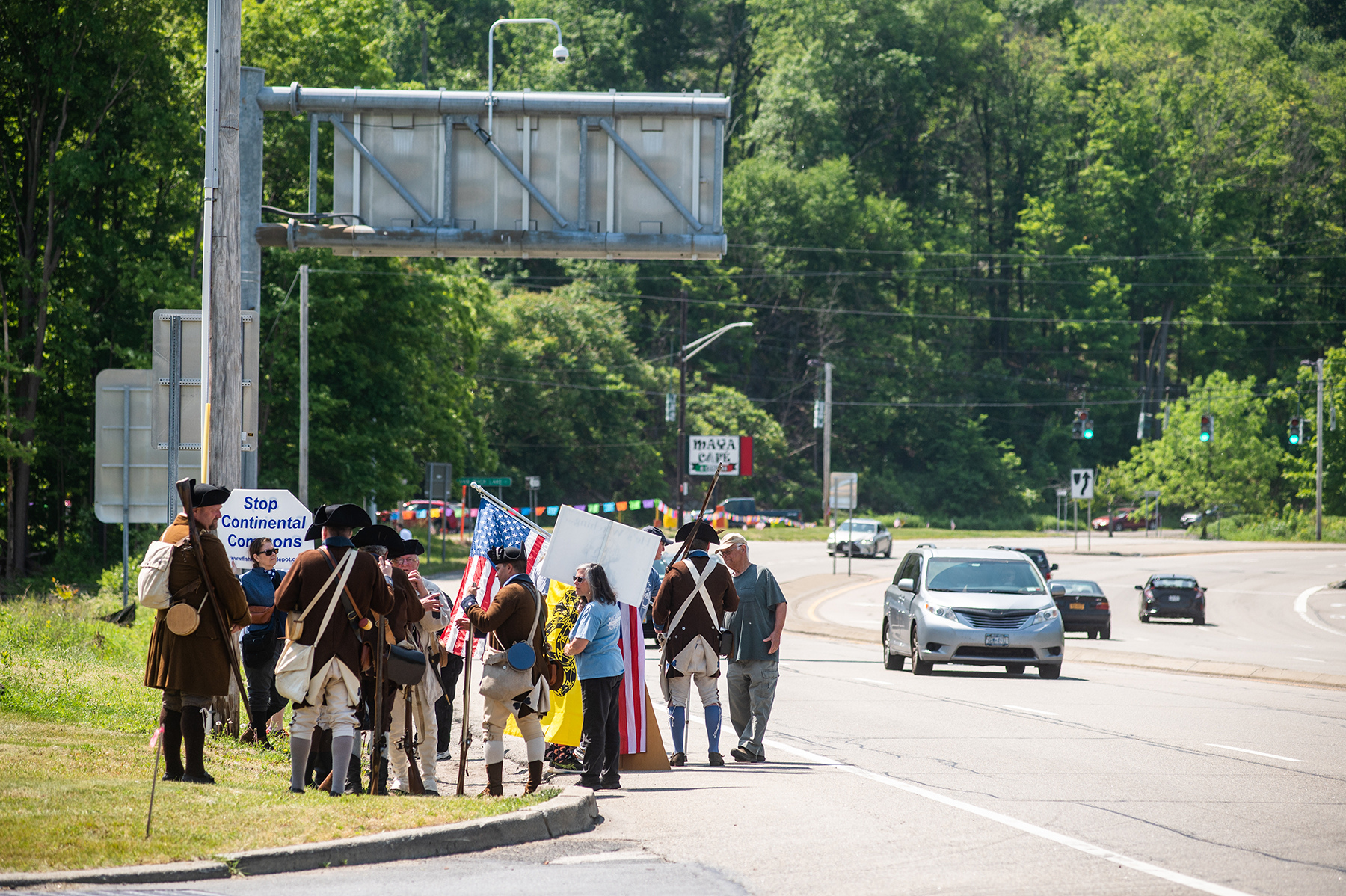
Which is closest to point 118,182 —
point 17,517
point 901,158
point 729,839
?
point 17,517

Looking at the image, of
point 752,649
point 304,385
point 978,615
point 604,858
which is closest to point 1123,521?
point 304,385

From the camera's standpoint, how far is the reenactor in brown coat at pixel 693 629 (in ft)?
39.0

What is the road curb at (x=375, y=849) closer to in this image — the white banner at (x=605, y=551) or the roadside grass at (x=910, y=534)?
the white banner at (x=605, y=551)

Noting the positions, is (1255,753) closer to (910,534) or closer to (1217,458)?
Result: (910,534)

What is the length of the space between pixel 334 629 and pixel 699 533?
12.7ft

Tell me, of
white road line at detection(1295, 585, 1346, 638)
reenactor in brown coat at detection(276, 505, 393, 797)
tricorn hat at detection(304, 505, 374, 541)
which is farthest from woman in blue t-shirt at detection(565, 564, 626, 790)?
white road line at detection(1295, 585, 1346, 638)

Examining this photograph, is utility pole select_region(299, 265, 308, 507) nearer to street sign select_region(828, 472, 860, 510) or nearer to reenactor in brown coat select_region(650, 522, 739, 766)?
street sign select_region(828, 472, 860, 510)

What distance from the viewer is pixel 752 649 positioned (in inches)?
480

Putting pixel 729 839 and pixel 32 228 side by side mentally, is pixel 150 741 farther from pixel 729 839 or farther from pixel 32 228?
pixel 32 228

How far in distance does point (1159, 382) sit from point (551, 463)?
46229mm

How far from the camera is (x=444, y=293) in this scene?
42.7m

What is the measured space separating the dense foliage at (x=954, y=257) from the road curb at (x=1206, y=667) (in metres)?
43.7

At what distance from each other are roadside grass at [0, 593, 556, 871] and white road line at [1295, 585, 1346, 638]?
97.6 ft

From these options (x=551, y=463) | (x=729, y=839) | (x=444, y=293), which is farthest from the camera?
(x=551, y=463)
